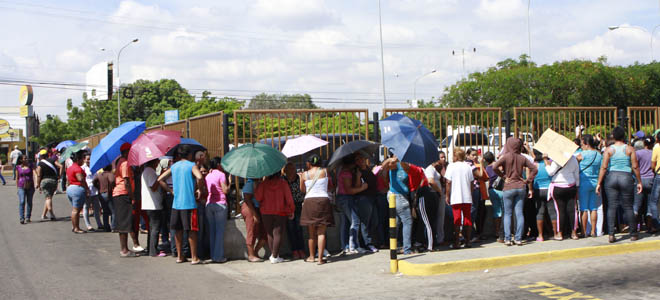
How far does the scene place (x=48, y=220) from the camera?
1566cm

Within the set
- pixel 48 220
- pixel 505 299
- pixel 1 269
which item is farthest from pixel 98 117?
pixel 505 299

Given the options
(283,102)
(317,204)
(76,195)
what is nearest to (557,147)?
(317,204)

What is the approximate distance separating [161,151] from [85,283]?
2.28 metres

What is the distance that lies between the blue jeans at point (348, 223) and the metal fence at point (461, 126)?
2572 mm

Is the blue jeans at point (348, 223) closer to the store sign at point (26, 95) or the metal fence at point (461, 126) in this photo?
the metal fence at point (461, 126)

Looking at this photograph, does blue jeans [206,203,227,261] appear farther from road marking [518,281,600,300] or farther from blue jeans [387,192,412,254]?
road marking [518,281,600,300]

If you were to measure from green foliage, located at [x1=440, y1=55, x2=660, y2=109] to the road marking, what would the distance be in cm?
3403

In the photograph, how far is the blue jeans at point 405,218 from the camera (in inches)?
389

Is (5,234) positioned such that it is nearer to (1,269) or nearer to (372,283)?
(1,269)

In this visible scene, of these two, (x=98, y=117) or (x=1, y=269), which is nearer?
(x=1, y=269)

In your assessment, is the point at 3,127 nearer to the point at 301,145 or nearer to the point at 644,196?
the point at 301,145

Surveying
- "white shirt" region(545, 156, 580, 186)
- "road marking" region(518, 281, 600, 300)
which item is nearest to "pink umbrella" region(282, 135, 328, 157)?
"white shirt" region(545, 156, 580, 186)

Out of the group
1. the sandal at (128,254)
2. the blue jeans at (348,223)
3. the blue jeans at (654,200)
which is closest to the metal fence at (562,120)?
the blue jeans at (654,200)

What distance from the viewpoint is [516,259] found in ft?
30.3
